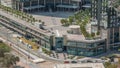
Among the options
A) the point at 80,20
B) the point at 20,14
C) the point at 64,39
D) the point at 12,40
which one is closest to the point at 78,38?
the point at 64,39

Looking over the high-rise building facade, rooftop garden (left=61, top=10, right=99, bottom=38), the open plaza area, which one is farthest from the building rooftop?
the high-rise building facade

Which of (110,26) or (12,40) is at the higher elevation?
(110,26)

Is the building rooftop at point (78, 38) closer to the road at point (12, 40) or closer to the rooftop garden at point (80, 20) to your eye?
the rooftop garden at point (80, 20)

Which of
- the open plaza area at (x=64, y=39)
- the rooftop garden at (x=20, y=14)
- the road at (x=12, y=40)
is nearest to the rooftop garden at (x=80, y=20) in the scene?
the open plaza area at (x=64, y=39)

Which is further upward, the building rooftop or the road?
the building rooftop

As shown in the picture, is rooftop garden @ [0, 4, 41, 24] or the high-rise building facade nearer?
the high-rise building facade

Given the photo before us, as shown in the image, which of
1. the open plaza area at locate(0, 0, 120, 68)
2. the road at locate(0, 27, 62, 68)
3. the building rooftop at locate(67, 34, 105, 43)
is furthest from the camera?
the building rooftop at locate(67, 34, 105, 43)

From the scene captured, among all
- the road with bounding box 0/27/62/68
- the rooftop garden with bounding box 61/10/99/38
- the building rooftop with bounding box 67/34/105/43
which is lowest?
the road with bounding box 0/27/62/68

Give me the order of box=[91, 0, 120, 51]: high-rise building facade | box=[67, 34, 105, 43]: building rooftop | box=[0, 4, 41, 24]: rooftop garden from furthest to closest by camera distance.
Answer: box=[0, 4, 41, 24]: rooftop garden < box=[91, 0, 120, 51]: high-rise building facade < box=[67, 34, 105, 43]: building rooftop

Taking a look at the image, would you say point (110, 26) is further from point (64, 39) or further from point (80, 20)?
point (80, 20)

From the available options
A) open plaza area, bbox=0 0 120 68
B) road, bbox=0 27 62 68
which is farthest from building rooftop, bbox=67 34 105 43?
road, bbox=0 27 62 68

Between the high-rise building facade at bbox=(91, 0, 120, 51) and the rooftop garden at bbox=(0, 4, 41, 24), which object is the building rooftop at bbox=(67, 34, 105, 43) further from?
the rooftop garden at bbox=(0, 4, 41, 24)

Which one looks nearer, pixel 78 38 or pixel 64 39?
pixel 78 38
